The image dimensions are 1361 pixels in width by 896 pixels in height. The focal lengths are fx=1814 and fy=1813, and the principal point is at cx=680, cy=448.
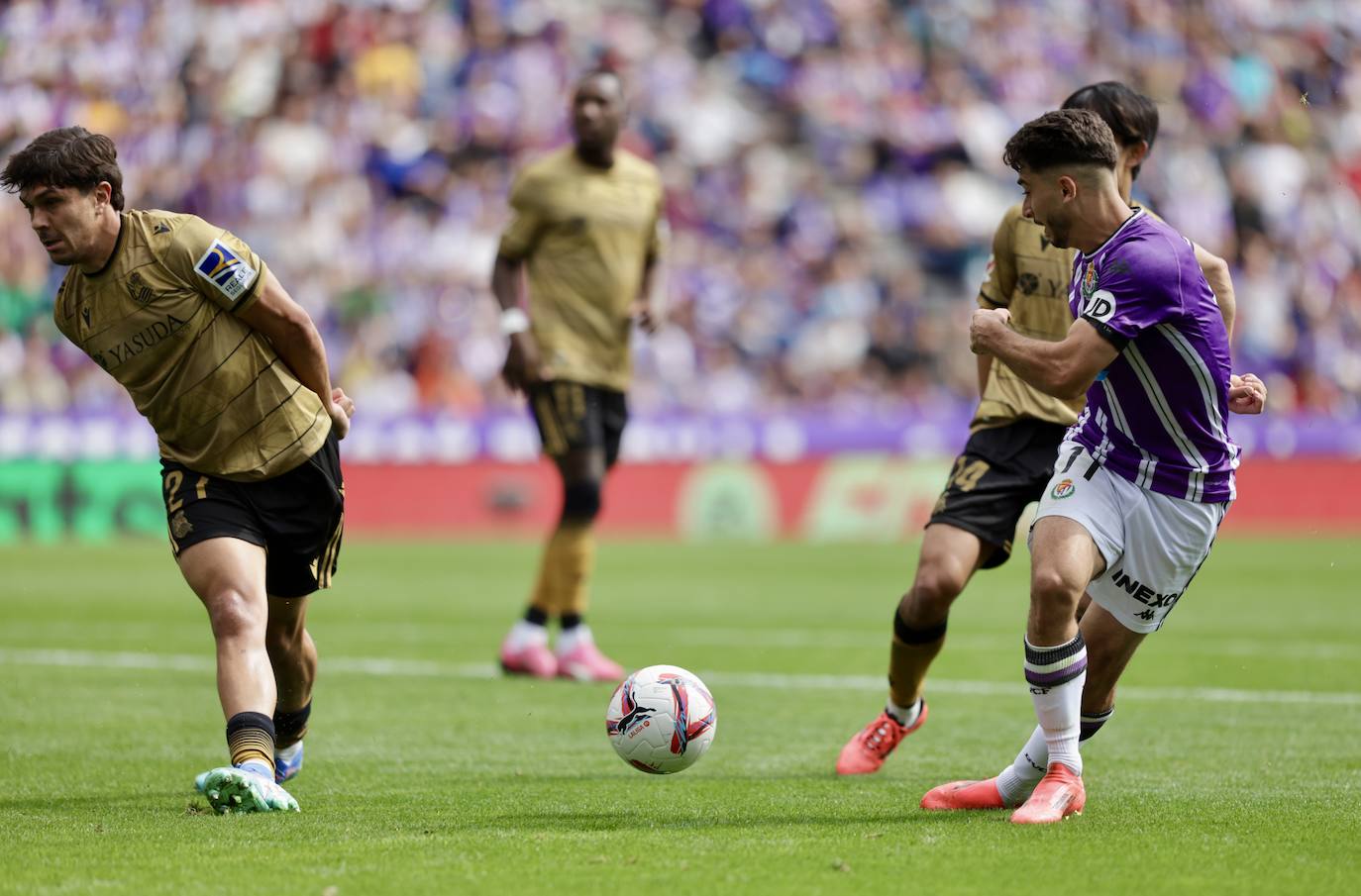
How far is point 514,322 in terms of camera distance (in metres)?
9.91

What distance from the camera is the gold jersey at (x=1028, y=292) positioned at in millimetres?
6785

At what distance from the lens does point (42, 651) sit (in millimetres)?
10812

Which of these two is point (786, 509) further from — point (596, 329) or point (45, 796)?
point (45, 796)

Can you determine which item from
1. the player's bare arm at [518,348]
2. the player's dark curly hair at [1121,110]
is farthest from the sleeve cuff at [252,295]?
the player's bare arm at [518,348]

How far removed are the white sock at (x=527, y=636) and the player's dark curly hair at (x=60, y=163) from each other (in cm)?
474

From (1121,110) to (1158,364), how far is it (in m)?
1.28

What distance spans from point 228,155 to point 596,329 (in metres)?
14.8

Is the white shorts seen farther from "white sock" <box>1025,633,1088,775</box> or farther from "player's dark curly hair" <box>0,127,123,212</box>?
"player's dark curly hair" <box>0,127,123,212</box>

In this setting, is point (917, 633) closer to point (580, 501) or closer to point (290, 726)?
point (290, 726)

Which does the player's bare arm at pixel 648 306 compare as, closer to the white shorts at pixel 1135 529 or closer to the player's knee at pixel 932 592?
the player's knee at pixel 932 592

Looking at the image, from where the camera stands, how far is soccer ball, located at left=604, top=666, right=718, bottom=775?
5.90 m

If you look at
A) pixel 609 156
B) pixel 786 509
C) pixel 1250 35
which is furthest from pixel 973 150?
pixel 609 156

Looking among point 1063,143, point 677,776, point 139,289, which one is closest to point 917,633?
point 677,776

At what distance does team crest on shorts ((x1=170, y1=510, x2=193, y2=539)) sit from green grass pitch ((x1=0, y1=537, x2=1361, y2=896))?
2.83ft
